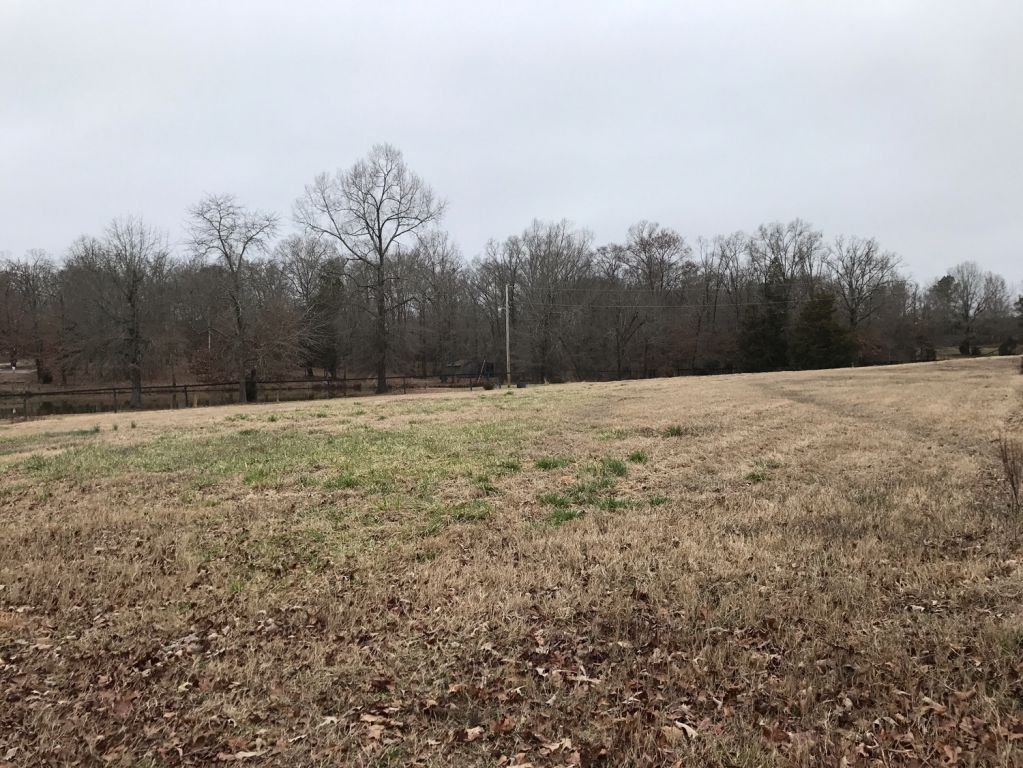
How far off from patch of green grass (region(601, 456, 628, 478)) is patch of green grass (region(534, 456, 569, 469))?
67 cm

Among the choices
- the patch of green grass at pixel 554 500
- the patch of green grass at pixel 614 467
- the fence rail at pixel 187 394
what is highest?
the fence rail at pixel 187 394

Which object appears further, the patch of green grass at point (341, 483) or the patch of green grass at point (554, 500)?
the patch of green grass at point (341, 483)

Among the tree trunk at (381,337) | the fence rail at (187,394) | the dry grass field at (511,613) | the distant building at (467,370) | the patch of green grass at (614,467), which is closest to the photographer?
the dry grass field at (511,613)

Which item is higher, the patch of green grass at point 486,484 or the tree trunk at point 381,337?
the tree trunk at point 381,337

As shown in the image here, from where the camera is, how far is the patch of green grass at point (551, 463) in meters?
9.91

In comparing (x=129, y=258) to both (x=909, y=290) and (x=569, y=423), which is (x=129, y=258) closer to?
(x=569, y=423)

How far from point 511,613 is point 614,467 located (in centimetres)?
524

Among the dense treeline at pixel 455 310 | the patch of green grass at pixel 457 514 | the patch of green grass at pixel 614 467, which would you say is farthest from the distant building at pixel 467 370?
the patch of green grass at pixel 457 514

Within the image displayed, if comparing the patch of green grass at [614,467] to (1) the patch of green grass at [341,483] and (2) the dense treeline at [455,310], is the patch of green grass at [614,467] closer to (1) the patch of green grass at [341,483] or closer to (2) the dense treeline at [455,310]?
(1) the patch of green grass at [341,483]

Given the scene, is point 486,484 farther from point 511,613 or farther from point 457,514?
point 511,613

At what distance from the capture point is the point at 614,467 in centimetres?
973

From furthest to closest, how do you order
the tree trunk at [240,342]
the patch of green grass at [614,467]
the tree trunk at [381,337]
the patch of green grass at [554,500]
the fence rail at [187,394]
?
the tree trunk at [381,337], the tree trunk at [240,342], the fence rail at [187,394], the patch of green grass at [614,467], the patch of green grass at [554,500]

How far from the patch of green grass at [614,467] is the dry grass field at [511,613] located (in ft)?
0.32

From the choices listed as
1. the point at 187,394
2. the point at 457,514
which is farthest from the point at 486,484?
the point at 187,394
